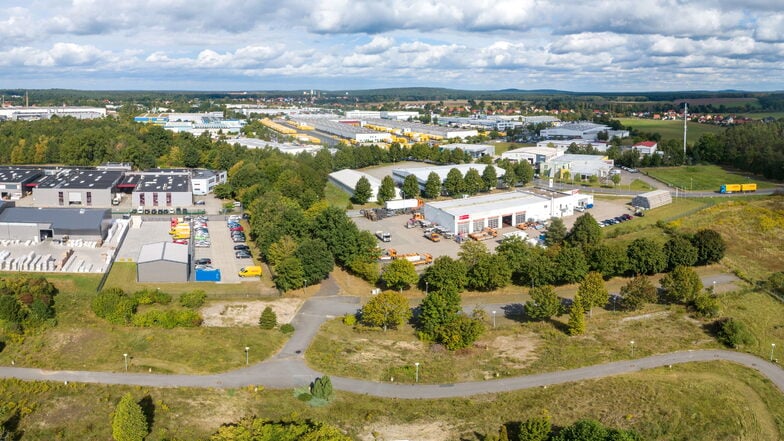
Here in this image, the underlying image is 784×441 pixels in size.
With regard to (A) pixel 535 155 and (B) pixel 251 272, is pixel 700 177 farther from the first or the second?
(B) pixel 251 272

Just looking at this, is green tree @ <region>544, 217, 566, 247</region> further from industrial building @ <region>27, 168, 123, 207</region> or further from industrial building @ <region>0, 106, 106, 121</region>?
industrial building @ <region>0, 106, 106, 121</region>

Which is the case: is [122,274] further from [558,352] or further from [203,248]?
[558,352]

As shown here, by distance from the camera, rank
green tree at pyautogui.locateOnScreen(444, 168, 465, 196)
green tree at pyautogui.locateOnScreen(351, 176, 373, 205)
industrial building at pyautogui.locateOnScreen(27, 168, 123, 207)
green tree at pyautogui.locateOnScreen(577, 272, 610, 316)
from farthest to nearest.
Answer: green tree at pyautogui.locateOnScreen(444, 168, 465, 196) < green tree at pyautogui.locateOnScreen(351, 176, 373, 205) < industrial building at pyautogui.locateOnScreen(27, 168, 123, 207) < green tree at pyautogui.locateOnScreen(577, 272, 610, 316)

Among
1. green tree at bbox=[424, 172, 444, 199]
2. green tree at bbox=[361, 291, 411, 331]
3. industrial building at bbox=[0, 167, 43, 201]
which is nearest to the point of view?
green tree at bbox=[361, 291, 411, 331]

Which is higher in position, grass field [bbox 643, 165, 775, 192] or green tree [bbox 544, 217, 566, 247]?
grass field [bbox 643, 165, 775, 192]

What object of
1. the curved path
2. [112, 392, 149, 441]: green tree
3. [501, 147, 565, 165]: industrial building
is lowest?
the curved path

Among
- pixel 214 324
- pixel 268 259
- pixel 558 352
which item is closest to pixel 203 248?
pixel 268 259

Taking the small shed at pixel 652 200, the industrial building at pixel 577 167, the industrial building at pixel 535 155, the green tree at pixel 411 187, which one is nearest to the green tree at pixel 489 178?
the green tree at pixel 411 187

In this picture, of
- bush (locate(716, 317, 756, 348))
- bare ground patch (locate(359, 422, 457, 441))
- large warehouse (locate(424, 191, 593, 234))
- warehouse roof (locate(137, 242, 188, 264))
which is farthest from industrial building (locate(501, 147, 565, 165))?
bare ground patch (locate(359, 422, 457, 441))
